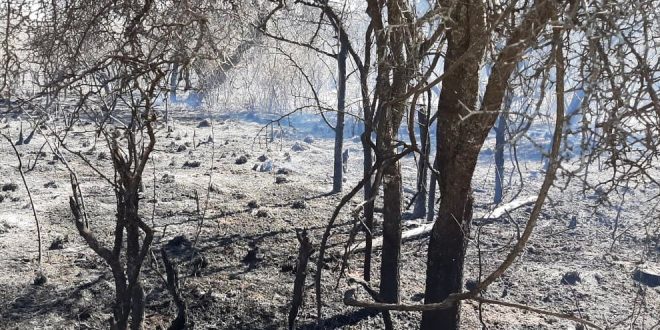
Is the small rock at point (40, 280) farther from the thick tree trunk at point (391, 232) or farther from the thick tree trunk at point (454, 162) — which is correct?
the thick tree trunk at point (454, 162)

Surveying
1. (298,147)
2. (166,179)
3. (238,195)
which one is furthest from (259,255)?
(298,147)

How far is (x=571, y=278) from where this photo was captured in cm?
726

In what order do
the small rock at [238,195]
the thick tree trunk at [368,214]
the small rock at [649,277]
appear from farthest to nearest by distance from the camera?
the small rock at [238,195]
the small rock at [649,277]
the thick tree trunk at [368,214]

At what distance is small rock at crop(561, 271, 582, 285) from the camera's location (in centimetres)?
720

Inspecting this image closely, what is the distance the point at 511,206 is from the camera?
33.8 ft

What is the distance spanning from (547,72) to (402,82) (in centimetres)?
246

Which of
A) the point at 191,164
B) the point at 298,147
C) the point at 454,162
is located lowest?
the point at 191,164

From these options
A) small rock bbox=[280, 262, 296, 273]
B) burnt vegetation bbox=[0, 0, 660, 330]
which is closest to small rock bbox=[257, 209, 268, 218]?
burnt vegetation bbox=[0, 0, 660, 330]

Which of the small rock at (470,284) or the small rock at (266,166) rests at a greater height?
the small rock at (266,166)

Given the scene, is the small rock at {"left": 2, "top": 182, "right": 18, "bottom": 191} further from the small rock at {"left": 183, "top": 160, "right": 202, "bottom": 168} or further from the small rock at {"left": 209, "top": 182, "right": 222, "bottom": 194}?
the small rock at {"left": 183, "top": 160, "right": 202, "bottom": 168}

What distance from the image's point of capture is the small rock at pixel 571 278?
7.20m

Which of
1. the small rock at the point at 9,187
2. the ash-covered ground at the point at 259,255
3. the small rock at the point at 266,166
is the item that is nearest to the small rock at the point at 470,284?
the ash-covered ground at the point at 259,255

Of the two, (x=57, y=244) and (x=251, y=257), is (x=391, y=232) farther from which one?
(x=57, y=244)

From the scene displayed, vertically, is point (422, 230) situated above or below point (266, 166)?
below
